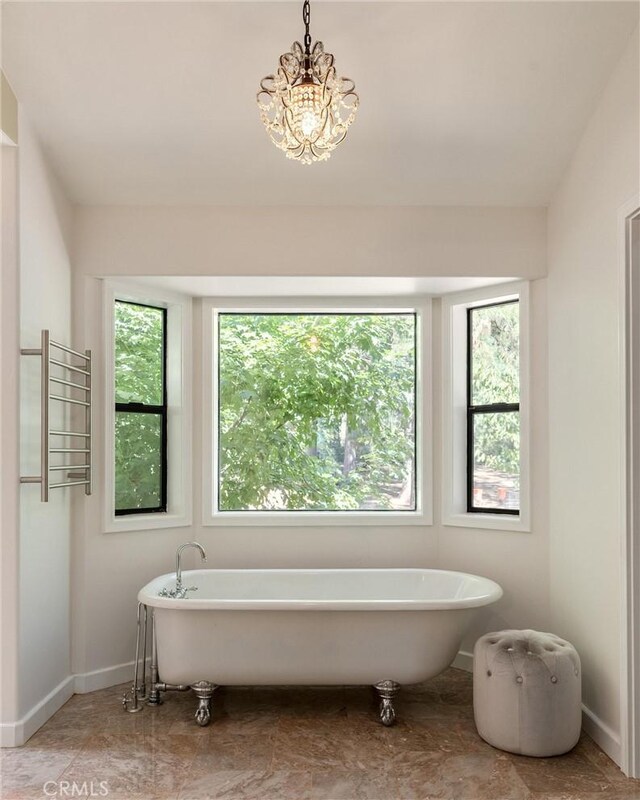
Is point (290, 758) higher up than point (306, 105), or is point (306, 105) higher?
point (306, 105)

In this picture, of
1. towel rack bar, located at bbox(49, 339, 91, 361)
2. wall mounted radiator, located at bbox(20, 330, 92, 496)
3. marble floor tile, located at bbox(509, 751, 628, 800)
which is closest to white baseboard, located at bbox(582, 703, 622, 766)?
marble floor tile, located at bbox(509, 751, 628, 800)

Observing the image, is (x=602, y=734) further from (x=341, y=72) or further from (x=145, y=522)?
(x=341, y=72)

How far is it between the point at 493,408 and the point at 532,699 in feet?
5.75

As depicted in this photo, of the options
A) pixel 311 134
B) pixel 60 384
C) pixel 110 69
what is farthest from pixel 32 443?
pixel 311 134

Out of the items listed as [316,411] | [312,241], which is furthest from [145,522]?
[312,241]

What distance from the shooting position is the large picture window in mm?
4586

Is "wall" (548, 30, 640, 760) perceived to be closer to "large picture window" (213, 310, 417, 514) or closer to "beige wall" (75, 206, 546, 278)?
"beige wall" (75, 206, 546, 278)

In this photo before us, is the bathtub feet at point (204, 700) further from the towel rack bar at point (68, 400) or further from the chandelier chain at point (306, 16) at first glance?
the chandelier chain at point (306, 16)

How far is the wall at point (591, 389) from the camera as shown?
3.04m

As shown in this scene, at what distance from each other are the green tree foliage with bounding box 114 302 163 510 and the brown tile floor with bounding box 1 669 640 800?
1.16m

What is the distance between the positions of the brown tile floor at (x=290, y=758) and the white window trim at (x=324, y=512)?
40.3 inches

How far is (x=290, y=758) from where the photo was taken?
3.04m

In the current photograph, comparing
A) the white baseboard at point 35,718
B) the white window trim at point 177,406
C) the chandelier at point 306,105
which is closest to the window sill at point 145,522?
the white window trim at point 177,406

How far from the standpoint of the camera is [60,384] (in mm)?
3691
